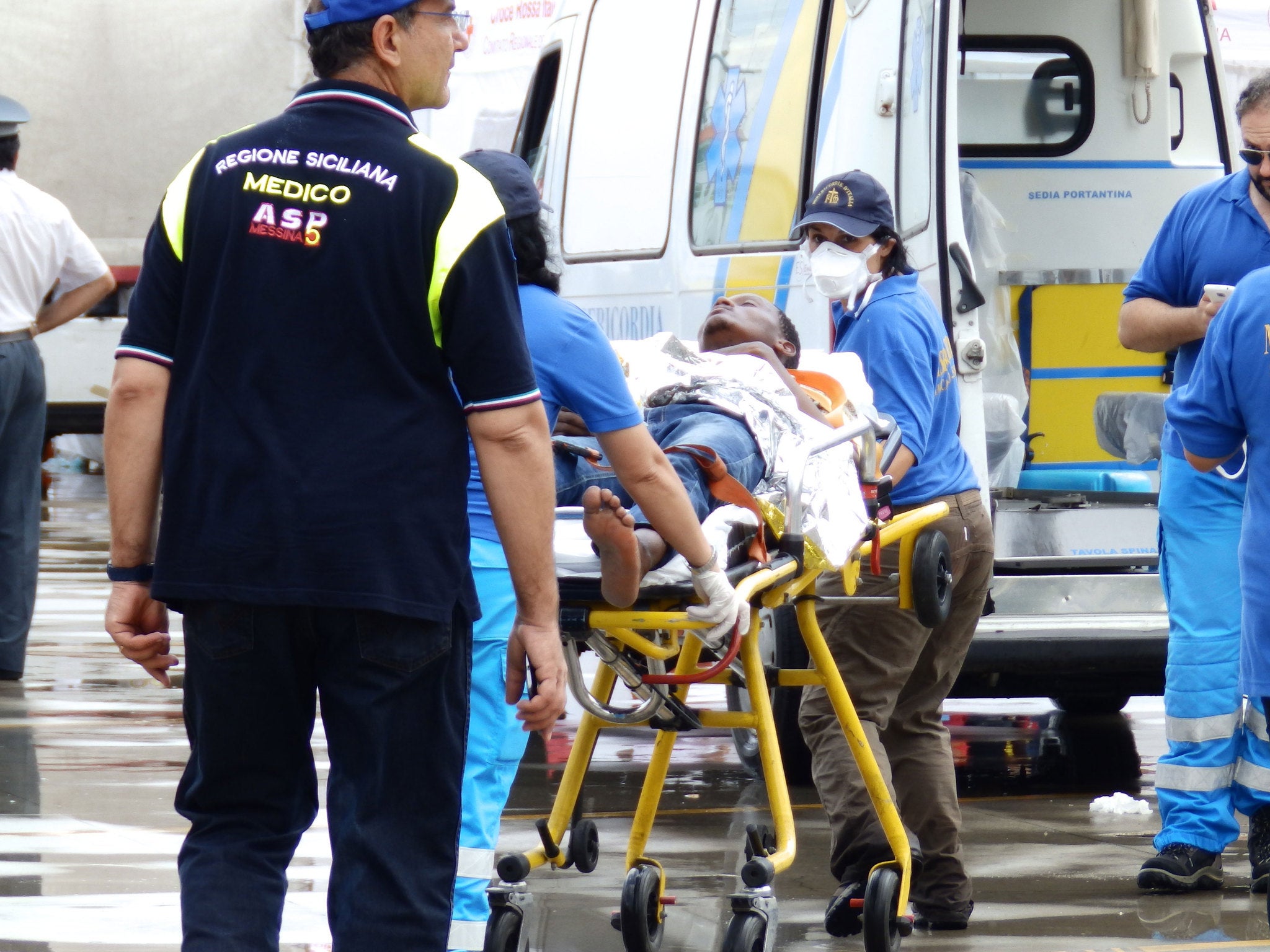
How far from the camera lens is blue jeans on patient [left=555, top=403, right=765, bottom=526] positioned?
13.7 feet

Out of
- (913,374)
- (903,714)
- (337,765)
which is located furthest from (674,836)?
(337,765)

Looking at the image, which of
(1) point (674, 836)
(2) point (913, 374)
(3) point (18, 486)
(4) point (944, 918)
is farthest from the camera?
(3) point (18, 486)

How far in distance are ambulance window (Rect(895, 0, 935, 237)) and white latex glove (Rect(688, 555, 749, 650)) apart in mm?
2346

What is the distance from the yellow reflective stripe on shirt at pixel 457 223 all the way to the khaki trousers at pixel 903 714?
198 centimetres

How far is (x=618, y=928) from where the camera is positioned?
4.46 metres

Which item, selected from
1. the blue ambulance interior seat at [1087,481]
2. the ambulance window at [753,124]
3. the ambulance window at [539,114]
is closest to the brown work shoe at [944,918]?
the ambulance window at [753,124]

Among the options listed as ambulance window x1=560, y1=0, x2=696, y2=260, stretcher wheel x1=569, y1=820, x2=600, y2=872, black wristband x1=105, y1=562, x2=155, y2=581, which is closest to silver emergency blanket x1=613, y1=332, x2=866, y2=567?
stretcher wheel x1=569, y1=820, x2=600, y2=872

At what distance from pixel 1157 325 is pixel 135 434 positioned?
3.10m

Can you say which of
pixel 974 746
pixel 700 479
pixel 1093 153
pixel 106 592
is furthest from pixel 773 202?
pixel 106 592

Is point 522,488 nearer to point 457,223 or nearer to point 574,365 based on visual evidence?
point 457,223

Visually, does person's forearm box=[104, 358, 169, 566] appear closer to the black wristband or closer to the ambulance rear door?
the black wristband

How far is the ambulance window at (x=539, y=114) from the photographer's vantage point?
332 inches

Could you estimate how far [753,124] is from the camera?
22.3ft

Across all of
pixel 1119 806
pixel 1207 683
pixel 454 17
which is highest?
pixel 454 17
